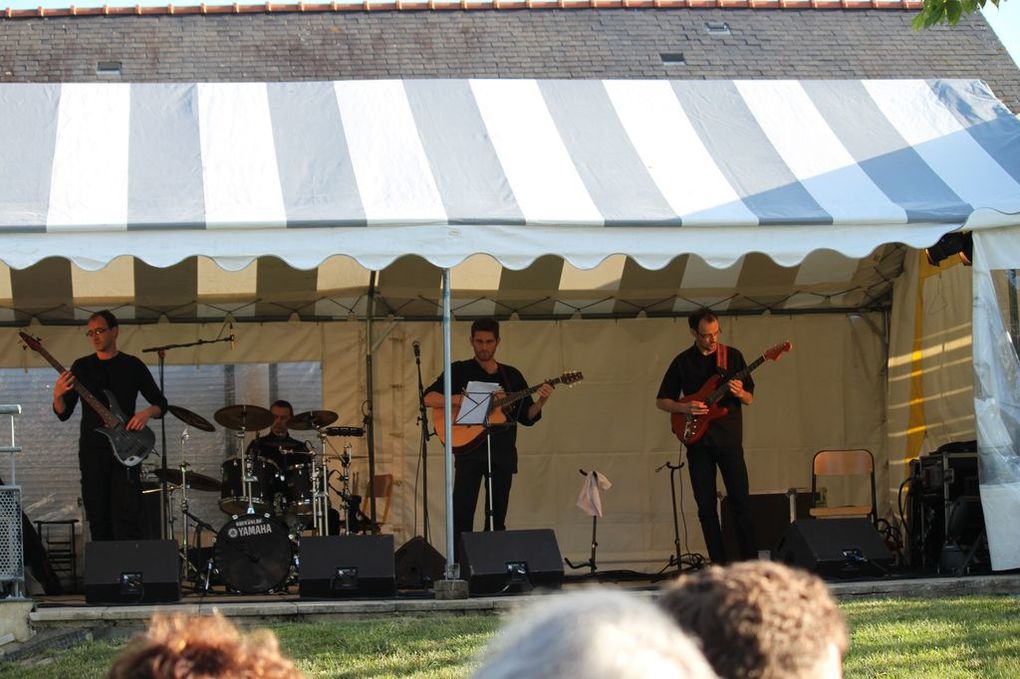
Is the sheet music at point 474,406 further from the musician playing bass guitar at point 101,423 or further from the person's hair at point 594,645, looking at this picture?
the person's hair at point 594,645

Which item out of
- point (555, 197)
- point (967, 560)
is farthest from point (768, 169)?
point (967, 560)

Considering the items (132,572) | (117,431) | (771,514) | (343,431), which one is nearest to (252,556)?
(132,572)

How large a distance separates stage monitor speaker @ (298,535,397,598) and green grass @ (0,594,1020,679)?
50 cm

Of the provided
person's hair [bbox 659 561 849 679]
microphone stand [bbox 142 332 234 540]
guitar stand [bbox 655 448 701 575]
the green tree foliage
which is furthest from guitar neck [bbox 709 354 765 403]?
person's hair [bbox 659 561 849 679]

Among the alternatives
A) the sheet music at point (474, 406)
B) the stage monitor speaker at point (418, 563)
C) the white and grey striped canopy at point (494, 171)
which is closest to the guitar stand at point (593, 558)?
the stage monitor speaker at point (418, 563)

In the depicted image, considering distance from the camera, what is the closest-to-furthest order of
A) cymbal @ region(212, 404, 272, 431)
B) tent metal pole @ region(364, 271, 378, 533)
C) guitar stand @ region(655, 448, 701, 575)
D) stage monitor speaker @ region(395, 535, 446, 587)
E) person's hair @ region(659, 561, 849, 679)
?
person's hair @ region(659, 561, 849, 679) < stage monitor speaker @ region(395, 535, 446, 587) < cymbal @ region(212, 404, 272, 431) < tent metal pole @ region(364, 271, 378, 533) < guitar stand @ region(655, 448, 701, 575)

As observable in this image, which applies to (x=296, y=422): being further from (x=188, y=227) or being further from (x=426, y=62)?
(x=426, y=62)

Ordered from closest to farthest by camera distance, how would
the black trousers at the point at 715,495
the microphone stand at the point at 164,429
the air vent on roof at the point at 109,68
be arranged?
the black trousers at the point at 715,495
the microphone stand at the point at 164,429
the air vent on roof at the point at 109,68

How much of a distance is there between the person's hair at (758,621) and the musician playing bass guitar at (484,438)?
644 centimetres

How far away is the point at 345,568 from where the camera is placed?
681 cm

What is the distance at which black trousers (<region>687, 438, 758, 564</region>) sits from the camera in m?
7.75

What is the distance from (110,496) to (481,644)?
3210 mm

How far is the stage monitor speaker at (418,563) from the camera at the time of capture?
841 cm

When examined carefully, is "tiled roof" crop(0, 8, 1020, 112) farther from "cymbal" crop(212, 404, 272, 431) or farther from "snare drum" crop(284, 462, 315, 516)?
"snare drum" crop(284, 462, 315, 516)
